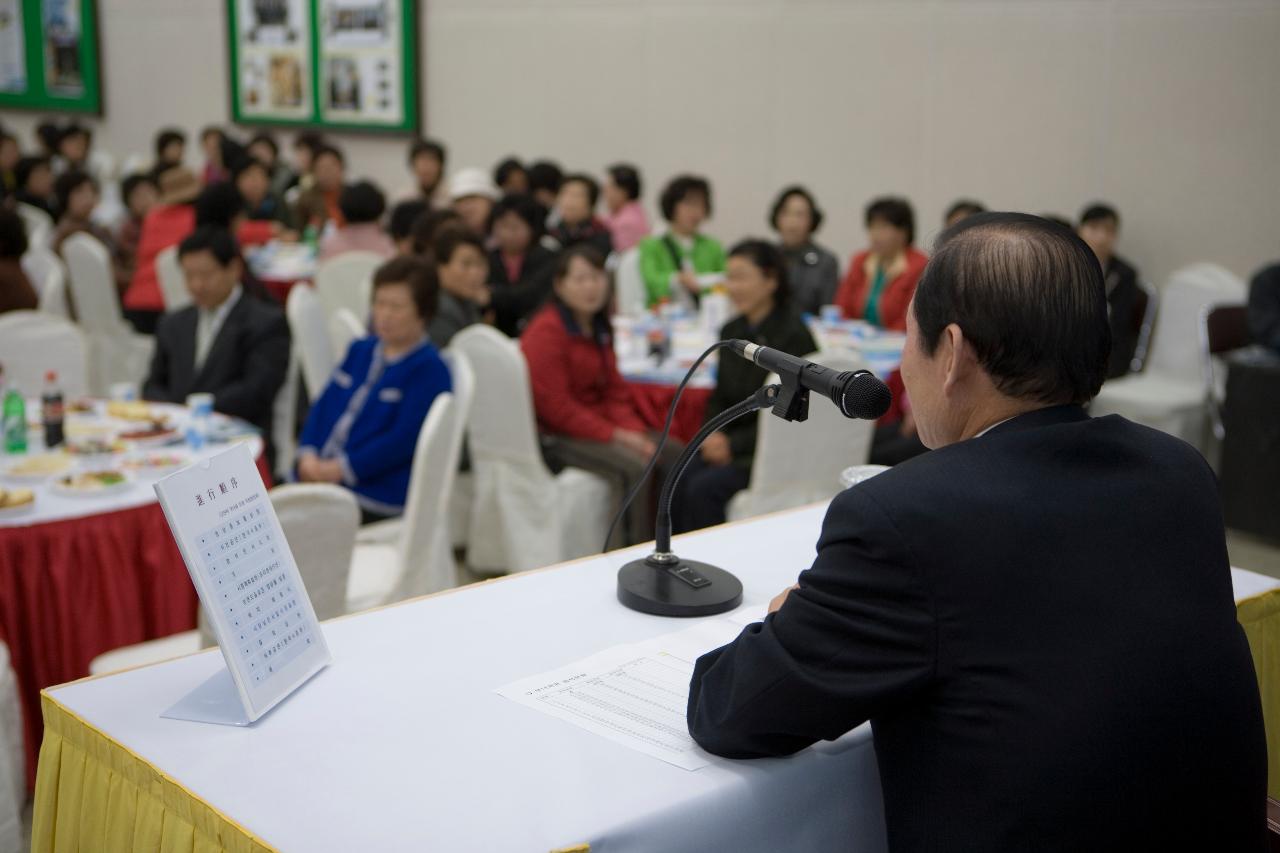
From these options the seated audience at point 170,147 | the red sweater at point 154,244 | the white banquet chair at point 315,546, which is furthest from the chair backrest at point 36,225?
the white banquet chair at point 315,546

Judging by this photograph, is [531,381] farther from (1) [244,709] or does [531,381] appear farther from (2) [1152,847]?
(2) [1152,847]

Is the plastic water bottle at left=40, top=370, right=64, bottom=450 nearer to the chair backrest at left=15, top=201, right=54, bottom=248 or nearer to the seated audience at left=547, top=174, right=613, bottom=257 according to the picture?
the seated audience at left=547, top=174, right=613, bottom=257

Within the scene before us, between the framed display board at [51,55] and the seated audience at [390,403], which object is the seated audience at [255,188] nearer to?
the seated audience at [390,403]

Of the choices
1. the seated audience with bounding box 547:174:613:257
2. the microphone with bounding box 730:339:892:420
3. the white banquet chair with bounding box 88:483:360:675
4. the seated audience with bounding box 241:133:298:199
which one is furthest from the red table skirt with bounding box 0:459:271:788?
the seated audience with bounding box 241:133:298:199

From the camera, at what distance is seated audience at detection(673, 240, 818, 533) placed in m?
4.39

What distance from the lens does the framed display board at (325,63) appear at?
10.4 m

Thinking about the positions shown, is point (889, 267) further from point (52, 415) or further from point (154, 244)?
point (52, 415)

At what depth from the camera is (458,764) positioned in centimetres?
147

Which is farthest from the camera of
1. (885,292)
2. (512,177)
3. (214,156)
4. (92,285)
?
(214,156)

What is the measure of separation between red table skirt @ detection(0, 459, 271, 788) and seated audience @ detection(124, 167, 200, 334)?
3.57m

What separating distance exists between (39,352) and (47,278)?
6.44ft

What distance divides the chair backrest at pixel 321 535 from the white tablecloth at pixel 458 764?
0.80m

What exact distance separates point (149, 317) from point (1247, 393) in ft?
17.4

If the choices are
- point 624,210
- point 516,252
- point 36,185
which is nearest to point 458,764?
point 516,252
